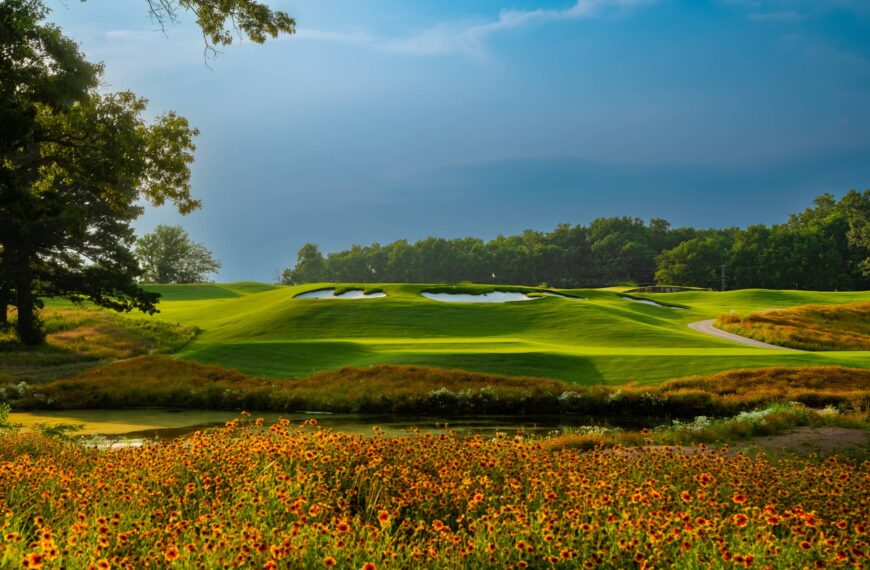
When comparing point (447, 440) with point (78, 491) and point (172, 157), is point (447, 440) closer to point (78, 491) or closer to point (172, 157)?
point (78, 491)

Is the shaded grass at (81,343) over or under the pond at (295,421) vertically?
over

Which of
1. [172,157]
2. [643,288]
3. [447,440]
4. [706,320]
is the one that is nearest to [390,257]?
[643,288]

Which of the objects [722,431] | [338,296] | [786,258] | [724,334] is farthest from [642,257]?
[722,431]

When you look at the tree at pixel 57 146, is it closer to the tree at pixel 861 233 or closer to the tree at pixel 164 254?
the tree at pixel 164 254

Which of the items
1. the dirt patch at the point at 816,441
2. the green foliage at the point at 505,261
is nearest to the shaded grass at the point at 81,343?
the dirt patch at the point at 816,441

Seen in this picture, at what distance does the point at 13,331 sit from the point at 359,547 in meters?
39.2

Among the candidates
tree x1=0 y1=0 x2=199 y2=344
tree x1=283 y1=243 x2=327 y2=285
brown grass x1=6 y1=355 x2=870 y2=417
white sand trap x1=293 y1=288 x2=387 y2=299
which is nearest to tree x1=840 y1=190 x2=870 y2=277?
white sand trap x1=293 y1=288 x2=387 y2=299

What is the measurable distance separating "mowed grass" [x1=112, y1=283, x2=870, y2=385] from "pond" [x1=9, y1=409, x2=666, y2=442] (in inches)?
232

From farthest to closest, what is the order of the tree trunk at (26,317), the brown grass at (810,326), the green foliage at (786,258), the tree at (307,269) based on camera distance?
the tree at (307,269) → the green foliage at (786,258) → the brown grass at (810,326) → the tree trunk at (26,317)

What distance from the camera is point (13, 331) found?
36438mm

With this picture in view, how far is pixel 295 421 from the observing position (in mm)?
19906

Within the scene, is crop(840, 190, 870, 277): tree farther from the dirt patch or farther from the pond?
the dirt patch

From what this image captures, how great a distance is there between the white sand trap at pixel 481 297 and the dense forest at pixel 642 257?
246 feet

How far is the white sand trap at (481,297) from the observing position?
54.4 metres
